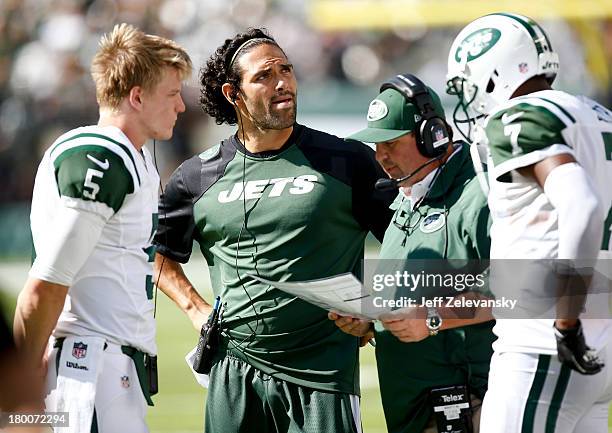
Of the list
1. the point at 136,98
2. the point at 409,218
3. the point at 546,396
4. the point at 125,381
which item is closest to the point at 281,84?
the point at 136,98

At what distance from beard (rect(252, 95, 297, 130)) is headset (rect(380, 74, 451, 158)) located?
0.48 m

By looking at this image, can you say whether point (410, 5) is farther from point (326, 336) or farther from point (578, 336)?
point (578, 336)

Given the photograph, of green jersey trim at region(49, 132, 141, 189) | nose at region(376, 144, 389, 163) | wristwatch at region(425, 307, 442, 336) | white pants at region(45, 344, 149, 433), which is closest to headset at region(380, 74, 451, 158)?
nose at region(376, 144, 389, 163)

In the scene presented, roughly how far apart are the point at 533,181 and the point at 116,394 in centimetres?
162

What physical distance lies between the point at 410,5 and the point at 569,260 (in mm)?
13419

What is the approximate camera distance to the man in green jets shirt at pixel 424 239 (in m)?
3.96

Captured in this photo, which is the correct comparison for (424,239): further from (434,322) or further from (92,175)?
(92,175)

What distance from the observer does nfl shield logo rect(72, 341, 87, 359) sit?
12.8 ft

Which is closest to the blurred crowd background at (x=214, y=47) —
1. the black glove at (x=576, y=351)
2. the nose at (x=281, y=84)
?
the nose at (x=281, y=84)

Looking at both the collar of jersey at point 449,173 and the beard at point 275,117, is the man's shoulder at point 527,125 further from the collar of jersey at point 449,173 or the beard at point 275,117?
the beard at point 275,117

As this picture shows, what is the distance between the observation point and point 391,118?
14.2 ft

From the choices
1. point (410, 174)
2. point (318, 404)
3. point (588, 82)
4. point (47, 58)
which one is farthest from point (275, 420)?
point (47, 58)

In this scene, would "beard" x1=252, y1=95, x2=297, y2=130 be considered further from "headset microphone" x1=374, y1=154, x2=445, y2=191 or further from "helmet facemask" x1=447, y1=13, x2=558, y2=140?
"helmet facemask" x1=447, y1=13, x2=558, y2=140

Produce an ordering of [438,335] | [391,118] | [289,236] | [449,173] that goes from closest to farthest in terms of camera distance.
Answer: [438,335] → [449,173] → [391,118] → [289,236]
